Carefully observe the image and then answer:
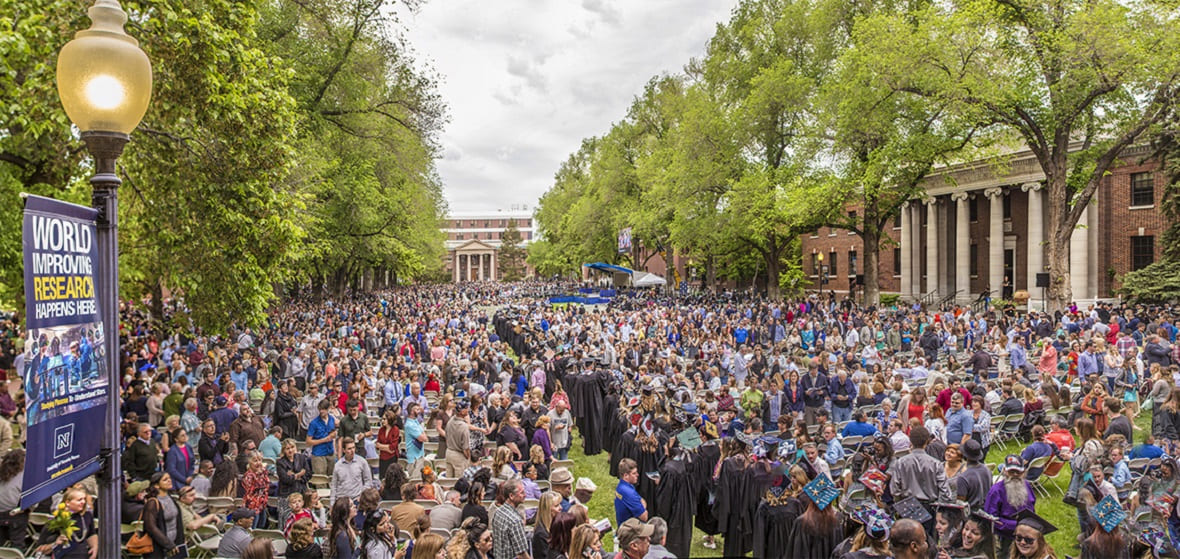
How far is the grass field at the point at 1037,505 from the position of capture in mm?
8633

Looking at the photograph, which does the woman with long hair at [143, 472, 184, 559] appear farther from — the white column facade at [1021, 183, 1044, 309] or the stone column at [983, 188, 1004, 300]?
the stone column at [983, 188, 1004, 300]

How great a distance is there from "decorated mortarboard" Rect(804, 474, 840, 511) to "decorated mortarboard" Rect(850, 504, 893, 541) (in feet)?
2.49

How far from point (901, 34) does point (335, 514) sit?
79.1 ft

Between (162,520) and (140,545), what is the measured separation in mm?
274

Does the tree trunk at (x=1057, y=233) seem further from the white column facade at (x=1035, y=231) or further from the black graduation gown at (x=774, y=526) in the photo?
the black graduation gown at (x=774, y=526)

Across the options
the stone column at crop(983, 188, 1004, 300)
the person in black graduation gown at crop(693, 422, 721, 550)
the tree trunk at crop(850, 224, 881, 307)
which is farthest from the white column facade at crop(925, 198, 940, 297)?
the person in black graduation gown at crop(693, 422, 721, 550)

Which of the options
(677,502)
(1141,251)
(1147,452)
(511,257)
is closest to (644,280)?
(1141,251)

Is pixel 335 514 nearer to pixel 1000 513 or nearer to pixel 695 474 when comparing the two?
pixel 695 474

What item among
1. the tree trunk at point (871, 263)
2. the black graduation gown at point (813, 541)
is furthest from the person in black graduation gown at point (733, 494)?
the tree trunk at point (871, 263)

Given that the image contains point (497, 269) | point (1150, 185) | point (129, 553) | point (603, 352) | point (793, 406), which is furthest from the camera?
point (497, 269)

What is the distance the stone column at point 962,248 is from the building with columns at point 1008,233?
2.1 inches

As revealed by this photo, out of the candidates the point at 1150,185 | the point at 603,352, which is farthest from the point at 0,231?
the point at 1150,185

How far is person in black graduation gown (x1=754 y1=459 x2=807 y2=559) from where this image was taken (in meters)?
7.09

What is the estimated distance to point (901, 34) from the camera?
924 inches
